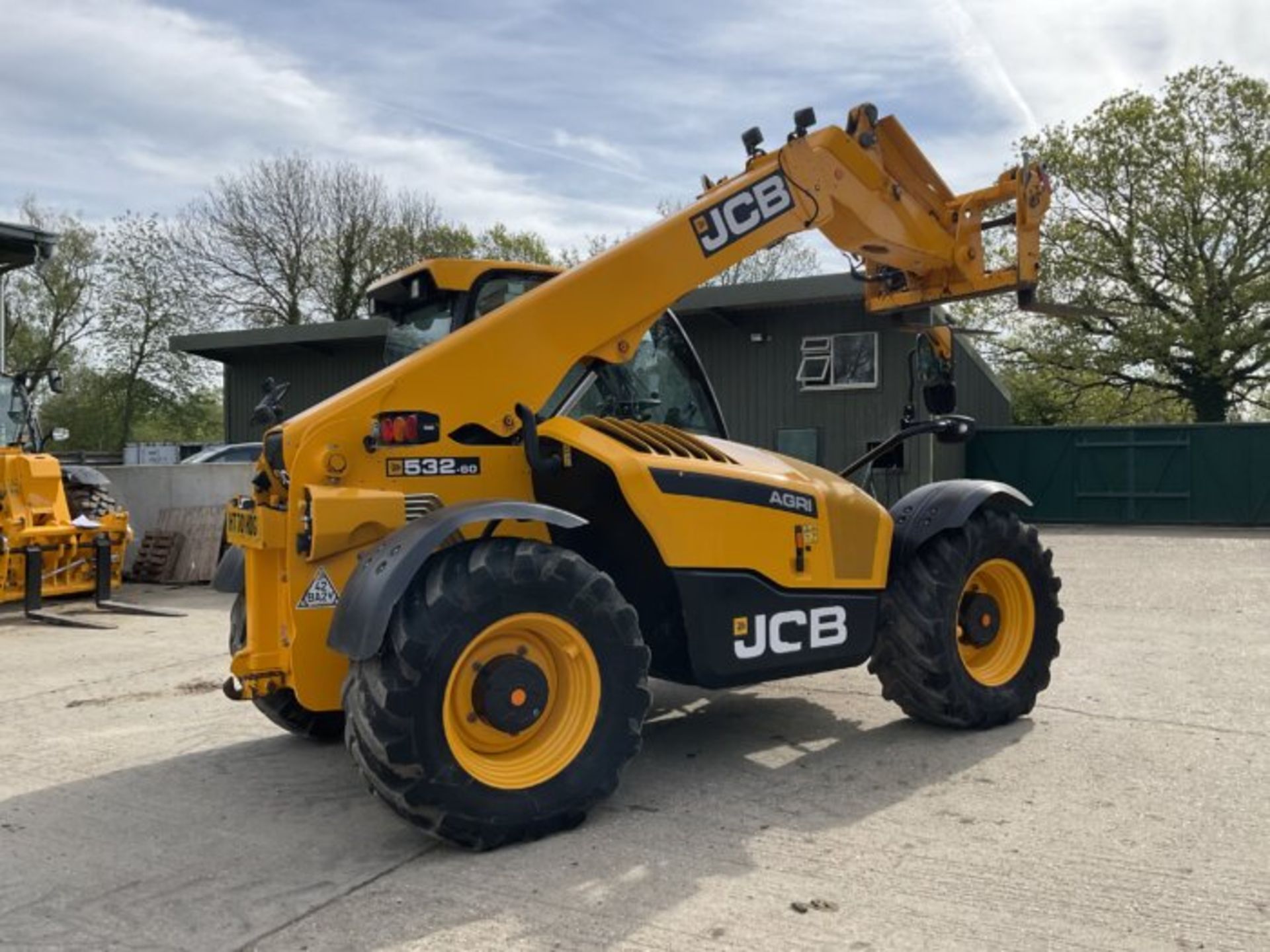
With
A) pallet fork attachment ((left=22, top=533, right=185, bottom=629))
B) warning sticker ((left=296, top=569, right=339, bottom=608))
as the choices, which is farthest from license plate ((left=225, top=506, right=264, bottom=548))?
pallet fork attachment ((left=22, top=533, right=185, bottom=629))

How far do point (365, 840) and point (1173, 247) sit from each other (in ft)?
84.0

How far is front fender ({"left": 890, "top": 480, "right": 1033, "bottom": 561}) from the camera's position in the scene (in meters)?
5.16

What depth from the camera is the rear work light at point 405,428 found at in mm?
4082

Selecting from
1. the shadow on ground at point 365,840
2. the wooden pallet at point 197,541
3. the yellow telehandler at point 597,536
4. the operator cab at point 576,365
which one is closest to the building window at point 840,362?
the wooden pallet at point 197,541

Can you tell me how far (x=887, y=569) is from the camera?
5.07 metres

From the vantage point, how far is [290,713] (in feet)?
16.5

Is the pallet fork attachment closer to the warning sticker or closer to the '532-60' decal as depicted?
the warning sticker

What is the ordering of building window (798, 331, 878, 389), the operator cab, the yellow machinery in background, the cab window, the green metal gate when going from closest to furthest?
the cab window < the operator cab < the yellow machinery in background < building window (798, 331, 878, 389) < the green metal gate

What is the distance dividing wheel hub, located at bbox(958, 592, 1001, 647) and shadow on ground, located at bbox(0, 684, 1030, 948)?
46 centimetres

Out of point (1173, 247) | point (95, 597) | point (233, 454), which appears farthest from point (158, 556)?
point (1173, 247)

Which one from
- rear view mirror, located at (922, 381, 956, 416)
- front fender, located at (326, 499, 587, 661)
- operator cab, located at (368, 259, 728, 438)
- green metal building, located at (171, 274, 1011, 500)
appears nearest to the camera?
front fender, located at (326, 499, 587, 661)

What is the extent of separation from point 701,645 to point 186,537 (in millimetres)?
9984

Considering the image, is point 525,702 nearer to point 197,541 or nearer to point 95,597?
point 95,597

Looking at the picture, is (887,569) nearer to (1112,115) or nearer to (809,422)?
(809,422)
